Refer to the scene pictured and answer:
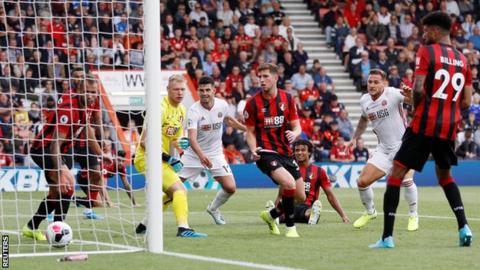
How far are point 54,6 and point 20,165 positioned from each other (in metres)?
4.16

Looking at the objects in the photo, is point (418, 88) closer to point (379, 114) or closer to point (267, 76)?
point (267, 76)

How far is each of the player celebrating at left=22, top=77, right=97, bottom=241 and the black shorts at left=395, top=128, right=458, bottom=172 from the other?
3972mm

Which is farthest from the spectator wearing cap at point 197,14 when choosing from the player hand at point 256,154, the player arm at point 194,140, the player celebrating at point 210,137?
the player hand at point 256,154

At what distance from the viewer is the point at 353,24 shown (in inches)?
1363

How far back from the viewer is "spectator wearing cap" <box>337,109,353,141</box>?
98.8 ft

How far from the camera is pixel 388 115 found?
14.6m

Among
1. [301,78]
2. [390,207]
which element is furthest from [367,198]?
[301,78]

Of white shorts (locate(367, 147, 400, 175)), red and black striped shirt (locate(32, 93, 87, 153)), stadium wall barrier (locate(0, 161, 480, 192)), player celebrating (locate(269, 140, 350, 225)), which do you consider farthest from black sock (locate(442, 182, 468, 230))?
stadium wall barrier (locate(0, 161, 480, 192))

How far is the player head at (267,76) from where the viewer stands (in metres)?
13.4

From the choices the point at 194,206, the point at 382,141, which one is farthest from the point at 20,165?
the point at 382,141

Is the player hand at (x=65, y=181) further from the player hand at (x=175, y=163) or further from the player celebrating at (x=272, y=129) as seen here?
the player celebrating at (x=272, y=129)

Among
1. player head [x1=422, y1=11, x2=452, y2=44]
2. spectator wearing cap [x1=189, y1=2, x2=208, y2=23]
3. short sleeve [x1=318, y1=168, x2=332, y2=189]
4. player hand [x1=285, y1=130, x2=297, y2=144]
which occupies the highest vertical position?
player head [x1=422, y1=11, x2=452, y2=44]

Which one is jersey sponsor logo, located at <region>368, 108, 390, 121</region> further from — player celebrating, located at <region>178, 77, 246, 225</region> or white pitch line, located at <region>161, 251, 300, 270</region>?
white pitch line, located at <region>161, 251, 300, 270</region>

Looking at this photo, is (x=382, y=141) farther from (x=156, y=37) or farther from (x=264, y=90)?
(x=156, y=37)
